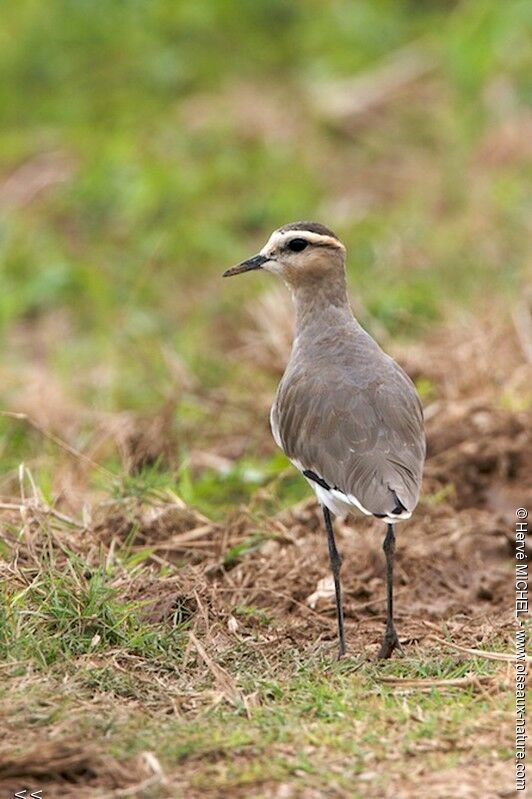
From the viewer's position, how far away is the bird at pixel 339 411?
5.43m

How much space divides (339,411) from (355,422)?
0.30 ft

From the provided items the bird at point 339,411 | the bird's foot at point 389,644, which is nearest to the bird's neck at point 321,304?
the bird at point 339,411

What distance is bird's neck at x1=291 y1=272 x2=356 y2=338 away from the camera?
250 inches

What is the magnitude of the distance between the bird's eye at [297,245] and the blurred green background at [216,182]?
1176 millimetres

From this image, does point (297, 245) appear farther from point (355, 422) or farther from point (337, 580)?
point (337, 580)

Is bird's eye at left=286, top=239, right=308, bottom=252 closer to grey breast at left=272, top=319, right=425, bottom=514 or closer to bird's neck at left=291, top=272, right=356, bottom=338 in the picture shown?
bird's neck at left=291, top=272, right=356, bottom=338

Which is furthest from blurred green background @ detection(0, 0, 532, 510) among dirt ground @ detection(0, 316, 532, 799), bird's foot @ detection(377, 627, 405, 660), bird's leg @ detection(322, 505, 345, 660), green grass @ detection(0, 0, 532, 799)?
bird's foot @ detection(377, 627, 405, 660)

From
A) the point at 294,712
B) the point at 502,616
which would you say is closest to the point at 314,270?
the point at 502,616

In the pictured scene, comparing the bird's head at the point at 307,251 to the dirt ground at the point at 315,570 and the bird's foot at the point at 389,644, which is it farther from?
the bird's foot at the point at 389,644

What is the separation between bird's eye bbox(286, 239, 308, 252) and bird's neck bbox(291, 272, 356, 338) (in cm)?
14

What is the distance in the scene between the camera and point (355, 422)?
5645 mm

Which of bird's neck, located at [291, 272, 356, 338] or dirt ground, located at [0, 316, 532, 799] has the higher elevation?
bird's neck, located at [291, 272, 356, 338]

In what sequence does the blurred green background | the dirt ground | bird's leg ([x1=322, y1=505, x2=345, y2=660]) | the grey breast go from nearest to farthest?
the dirt ground
the grey breast
bird's leg ([x1=322, y1=505, x2=345, y2=660])
the blurred green background

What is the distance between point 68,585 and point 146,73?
1037 centimetres
